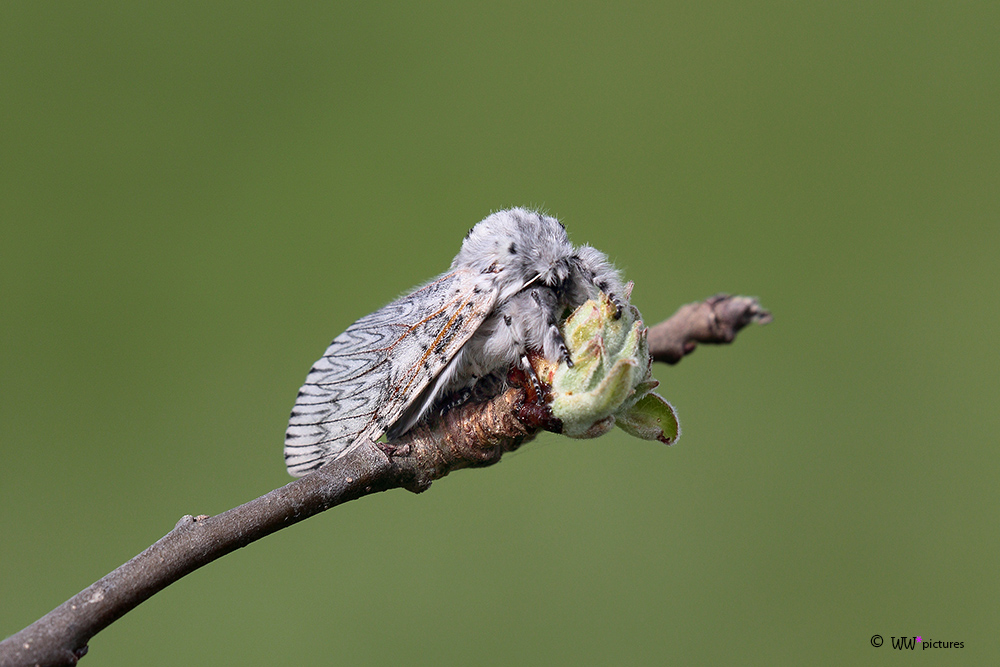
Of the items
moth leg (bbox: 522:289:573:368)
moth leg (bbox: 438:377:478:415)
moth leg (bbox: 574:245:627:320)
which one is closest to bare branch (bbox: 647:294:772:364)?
moth leg (bbox: 574:245:627:320)

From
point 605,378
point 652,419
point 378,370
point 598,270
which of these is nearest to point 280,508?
point 378,370

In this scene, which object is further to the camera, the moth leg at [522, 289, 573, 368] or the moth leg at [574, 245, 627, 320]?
the moth leg at [574, 245, 627, 320]

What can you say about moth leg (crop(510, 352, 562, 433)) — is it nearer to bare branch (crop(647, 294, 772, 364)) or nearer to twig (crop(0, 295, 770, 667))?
twig (crop(0, 295, 770, 667))

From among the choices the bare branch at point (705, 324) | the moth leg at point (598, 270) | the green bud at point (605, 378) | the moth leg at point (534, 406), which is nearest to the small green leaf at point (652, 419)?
the green bud at point (605, 378)

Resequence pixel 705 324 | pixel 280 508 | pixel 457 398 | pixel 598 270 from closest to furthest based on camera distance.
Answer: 1. pixel 280 508
2. pixel 457 398
3. pixel 598 270
4. pixel 705 324

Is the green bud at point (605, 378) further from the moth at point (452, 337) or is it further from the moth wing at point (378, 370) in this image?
the moth wing at point (378, 370)

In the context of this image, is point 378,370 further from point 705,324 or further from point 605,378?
point 705,324

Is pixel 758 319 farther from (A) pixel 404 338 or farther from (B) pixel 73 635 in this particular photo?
(B) pixel 73 635

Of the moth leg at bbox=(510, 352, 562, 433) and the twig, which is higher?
the moth leg at bbox=(510, 352, 562, 433)
